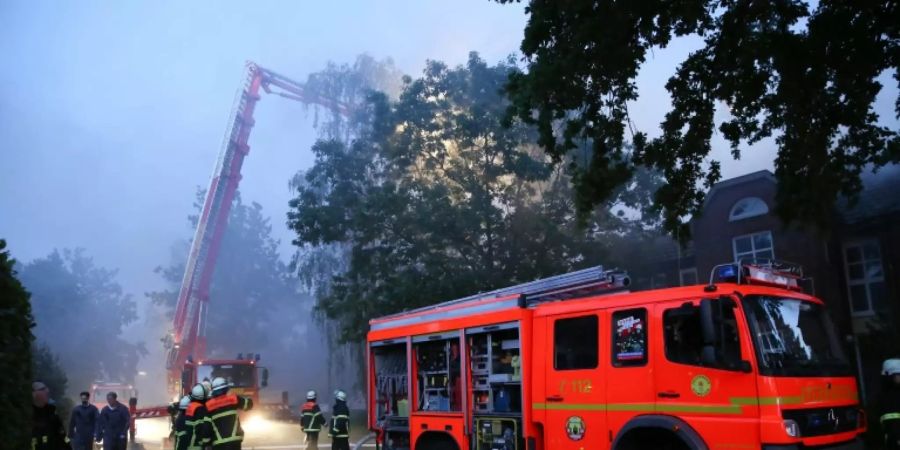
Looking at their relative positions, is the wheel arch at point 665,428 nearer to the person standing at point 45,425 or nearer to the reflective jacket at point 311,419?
the person standing at point 45,425

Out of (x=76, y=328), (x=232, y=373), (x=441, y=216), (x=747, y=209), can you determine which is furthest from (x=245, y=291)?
(x=747, y=209)

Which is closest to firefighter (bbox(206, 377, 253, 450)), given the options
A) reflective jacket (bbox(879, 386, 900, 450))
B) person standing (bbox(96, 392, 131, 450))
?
person standing (bbox(96, 392, 131, 450))

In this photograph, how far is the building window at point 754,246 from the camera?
65.0 feet

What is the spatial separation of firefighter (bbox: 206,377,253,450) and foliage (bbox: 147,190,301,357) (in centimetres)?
5459

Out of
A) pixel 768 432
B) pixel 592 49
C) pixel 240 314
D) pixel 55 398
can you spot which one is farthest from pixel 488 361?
pixel 240 314

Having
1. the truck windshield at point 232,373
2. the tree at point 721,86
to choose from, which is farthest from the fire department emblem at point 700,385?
the truck windshield at point 232,373

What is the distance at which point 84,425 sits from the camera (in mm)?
11227

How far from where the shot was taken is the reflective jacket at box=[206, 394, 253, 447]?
304 inches

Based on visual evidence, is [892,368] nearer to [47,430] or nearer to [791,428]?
[791,428]

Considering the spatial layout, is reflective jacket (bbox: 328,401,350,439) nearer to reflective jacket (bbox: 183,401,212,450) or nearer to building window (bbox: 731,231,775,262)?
reflective jacket (bbox: 183,401,212,450)

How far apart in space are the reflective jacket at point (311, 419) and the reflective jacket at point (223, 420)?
4.27 metres

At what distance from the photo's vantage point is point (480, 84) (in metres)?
23.4

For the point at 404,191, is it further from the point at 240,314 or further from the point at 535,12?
the point at 240,314

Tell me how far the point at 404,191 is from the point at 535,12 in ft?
37.6
